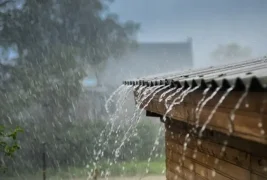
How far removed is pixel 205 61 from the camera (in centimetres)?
1975

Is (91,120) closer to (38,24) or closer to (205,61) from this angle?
(38,24)

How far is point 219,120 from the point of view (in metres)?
1.27

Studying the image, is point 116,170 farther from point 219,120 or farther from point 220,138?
point 219,120

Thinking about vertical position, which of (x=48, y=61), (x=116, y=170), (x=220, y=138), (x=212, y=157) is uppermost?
(x=48, y=61)

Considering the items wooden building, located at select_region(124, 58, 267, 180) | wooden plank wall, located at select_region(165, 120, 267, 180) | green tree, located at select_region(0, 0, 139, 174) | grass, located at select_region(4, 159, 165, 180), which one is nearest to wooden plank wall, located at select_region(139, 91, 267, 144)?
wooden building, located at select_region(124, 58, 267, 180)

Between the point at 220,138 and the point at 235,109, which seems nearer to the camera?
the point at 235,109

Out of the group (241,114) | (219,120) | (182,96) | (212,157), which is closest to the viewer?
(241,114)

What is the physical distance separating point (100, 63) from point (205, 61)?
893cm

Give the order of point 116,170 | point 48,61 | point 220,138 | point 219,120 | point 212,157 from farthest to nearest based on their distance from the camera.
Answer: point 48,61, point 116,170, point 212,157, point 220,138, point 219,120

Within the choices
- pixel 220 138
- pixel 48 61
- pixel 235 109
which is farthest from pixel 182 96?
pixel 48 61

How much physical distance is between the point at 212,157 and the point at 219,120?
0.59 meters

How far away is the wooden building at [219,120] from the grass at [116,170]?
694 cm

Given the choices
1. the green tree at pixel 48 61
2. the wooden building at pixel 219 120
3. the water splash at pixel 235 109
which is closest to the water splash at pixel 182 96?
the wooden building at pixel 219 120

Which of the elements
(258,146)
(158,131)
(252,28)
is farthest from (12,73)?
(252,28)
